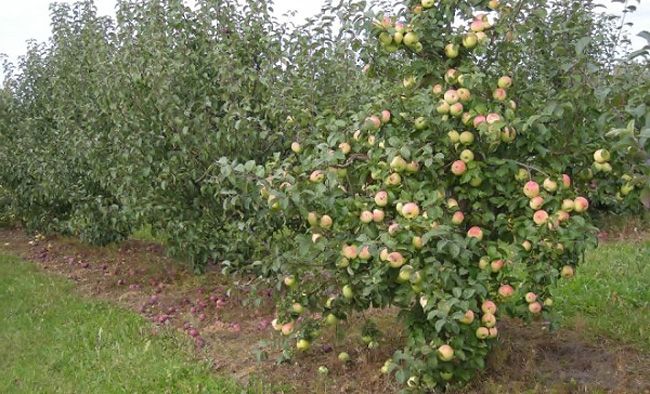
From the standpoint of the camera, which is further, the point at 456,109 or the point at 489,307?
the point at 489,307

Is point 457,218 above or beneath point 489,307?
above

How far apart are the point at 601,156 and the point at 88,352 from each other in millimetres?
3615

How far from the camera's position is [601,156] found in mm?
3023

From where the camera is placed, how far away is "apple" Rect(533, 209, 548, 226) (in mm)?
2939

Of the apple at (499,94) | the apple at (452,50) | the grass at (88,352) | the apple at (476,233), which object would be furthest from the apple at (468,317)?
the grass at (88,352)

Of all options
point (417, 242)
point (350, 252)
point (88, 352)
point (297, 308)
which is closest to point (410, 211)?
point (417, 242)

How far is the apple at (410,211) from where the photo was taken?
298 centimetres

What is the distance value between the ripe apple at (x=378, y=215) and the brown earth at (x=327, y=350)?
98 cm

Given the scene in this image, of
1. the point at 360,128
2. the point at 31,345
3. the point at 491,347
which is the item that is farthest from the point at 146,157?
the point at 491,347

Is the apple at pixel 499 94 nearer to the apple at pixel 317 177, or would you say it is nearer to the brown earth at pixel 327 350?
the apple at pixel 317 177

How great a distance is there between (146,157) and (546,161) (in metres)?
3.37

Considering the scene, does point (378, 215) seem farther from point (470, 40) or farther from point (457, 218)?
point (470, 40)

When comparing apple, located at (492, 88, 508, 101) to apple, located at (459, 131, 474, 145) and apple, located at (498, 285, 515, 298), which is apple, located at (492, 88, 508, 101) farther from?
apple, located at (498, 285, 515, 298)

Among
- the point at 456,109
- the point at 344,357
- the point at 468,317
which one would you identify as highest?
the point at 456,109
